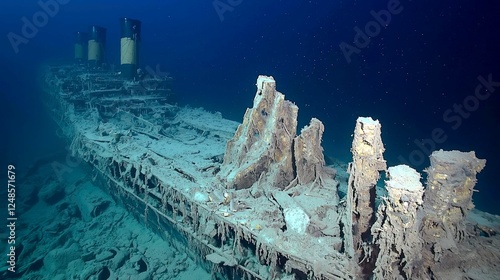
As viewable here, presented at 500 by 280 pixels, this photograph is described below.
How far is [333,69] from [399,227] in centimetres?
7653

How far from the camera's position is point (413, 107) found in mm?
54312

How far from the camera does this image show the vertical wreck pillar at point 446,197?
16.3 ft

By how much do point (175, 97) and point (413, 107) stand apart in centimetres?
4986

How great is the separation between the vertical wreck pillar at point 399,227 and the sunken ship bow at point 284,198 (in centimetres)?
2

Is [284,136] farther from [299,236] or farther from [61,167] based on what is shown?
[61,167]

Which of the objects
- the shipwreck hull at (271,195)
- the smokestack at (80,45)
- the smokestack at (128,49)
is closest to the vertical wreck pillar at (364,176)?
the shipwreck hull at (271,195)

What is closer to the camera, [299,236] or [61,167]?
[299,236]

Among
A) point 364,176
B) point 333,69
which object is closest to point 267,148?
point 364,176

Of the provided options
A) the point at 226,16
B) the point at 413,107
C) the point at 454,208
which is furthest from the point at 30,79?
the point at 226,16

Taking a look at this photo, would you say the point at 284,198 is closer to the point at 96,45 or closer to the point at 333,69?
the point at 96,45

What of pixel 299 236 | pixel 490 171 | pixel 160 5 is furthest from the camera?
pixel 160 5

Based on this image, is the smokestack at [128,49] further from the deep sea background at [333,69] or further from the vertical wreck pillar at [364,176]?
the vertical wreck pillar at [364,176]

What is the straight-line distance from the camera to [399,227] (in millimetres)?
4574

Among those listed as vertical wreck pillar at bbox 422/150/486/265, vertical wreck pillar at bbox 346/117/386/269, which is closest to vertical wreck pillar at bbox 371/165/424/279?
vertical wreck pillar at bbox 422/150/486/265
